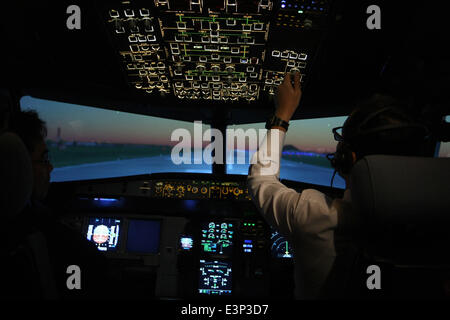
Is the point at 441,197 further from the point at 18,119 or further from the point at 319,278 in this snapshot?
the point at 18,119

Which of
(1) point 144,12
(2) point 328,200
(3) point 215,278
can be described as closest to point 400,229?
(2) point 328,200

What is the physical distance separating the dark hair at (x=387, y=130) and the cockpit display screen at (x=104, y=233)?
2170 mm

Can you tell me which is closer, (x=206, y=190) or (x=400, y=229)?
(x=400, y=229)

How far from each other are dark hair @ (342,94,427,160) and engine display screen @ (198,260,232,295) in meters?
1.78

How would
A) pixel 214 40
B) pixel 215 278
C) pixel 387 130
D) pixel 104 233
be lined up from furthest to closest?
pixel 104 233, pixel 215 278, pixel 214 40, pixel 387 130

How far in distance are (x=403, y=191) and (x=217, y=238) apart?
6.02 ft

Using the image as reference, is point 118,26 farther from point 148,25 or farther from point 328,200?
point 328,200

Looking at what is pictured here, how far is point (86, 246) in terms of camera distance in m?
1.04

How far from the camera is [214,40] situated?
1362 mm

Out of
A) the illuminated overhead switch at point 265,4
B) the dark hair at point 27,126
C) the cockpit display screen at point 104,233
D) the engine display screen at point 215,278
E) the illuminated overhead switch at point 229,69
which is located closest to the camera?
the dark hair at point 27,126

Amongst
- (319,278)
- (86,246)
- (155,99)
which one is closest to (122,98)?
(155,99)

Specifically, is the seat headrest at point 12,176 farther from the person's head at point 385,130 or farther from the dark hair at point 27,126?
the person's head at point 385,130

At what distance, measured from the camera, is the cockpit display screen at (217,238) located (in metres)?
2.29

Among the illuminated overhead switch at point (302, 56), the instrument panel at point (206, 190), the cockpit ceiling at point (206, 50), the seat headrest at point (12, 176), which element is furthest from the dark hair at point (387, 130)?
the instrument panel at point (206, 190)
